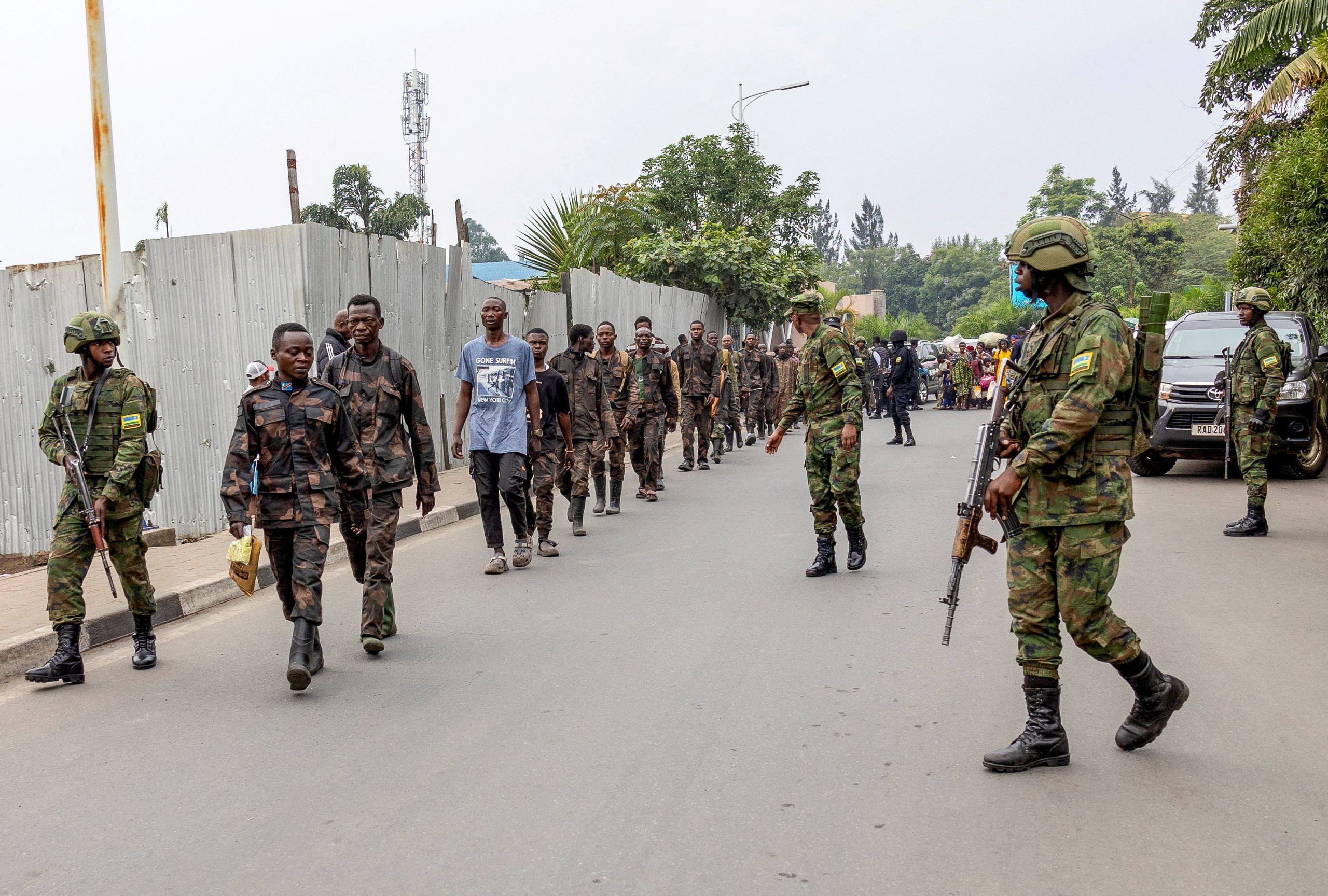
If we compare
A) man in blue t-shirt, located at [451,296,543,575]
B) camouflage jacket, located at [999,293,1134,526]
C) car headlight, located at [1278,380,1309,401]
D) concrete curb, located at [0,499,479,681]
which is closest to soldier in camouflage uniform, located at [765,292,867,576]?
man in blue t-shirt, located at [451,296,543,575]

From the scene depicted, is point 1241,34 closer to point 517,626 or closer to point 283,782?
point 517,626

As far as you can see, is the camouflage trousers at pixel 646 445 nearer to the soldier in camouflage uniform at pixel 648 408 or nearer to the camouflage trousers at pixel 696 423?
the soldier in camouflage uniform at pixel 648 408

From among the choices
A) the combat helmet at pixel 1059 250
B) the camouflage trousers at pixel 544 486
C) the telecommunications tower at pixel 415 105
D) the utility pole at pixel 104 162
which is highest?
the telecommunications tower at pixel 415 105

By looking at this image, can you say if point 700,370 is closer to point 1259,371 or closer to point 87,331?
point 1259,371

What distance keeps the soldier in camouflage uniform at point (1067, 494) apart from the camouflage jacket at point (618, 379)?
7185 mm

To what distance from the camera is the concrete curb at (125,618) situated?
5.87 metres

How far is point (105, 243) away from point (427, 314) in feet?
16.9

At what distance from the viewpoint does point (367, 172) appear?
46.2 metres

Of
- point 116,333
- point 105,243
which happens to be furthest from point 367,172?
point 116,333

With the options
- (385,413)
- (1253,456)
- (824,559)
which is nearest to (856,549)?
(824,559)

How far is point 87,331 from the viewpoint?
18.5ft

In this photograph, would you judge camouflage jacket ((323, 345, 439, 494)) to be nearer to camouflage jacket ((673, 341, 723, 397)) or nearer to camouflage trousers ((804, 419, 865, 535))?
camouflage trousers ((804, 419, 865, 535))

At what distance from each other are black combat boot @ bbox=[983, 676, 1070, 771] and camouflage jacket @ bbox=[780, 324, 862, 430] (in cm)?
351

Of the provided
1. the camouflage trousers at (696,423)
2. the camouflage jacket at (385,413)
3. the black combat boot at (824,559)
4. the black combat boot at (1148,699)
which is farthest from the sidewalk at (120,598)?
the camouflage trousers at (696,423)
